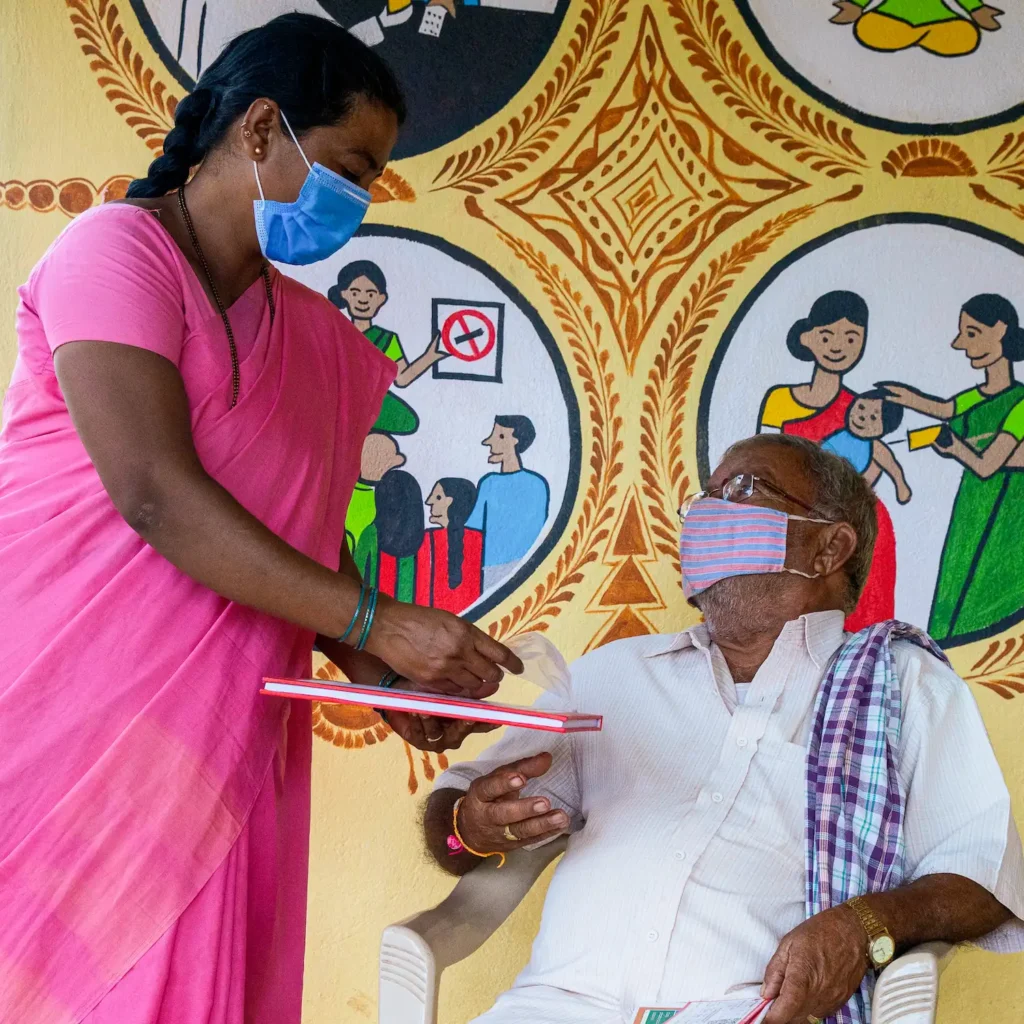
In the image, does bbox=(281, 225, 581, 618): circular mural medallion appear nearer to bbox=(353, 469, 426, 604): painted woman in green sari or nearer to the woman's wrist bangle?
bbox=(353, 469, 426, 604): painted woman in green sari

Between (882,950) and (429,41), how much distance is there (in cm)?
236

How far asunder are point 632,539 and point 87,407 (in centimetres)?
177

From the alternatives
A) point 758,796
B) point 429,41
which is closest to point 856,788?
point 758,796

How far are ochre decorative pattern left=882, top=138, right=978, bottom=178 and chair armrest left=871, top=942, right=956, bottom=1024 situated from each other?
202 cm

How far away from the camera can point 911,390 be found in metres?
3.15

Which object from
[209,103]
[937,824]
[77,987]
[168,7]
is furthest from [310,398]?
[168,7]

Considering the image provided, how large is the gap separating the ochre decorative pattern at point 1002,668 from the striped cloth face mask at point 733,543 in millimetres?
778

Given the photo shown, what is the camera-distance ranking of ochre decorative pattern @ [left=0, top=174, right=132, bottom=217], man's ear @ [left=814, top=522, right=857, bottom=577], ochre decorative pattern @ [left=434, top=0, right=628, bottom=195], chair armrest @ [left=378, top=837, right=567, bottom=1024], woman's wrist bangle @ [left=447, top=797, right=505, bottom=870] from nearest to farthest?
1. chair armrest @ [left=378, top=837, right=567, bottom=1024]
2. woman's wrist bangle @ [left=447, top=797, right=505, bottom=870]
3. man's ear @ [left=814, top=522, right=857, bottom=577]
4. ochre decorative pattern @ [left=0, top=174, right=132, bottom=217]
5. ochre decorative pattern @ [left=434, top=0, right=628, bottom=195]

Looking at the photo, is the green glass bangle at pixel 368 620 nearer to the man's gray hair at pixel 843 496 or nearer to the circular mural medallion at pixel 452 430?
the man's gray hair at pixel 843 496

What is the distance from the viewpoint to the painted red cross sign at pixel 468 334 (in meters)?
3.15

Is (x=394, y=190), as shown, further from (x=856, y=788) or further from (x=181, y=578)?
(x=856, y=788)

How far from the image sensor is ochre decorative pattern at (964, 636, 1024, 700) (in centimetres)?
309

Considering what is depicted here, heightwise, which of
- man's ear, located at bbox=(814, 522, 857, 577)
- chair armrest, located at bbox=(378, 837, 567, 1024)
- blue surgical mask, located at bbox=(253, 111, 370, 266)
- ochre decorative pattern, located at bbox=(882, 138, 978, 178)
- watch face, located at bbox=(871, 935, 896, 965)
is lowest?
chair armrest, located at bbox=(378, 837, 567, 1024)

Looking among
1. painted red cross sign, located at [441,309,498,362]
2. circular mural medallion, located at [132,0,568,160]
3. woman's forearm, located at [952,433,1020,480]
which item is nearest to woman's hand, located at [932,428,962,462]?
woman's forearm, located at [952,433,1020,480]
